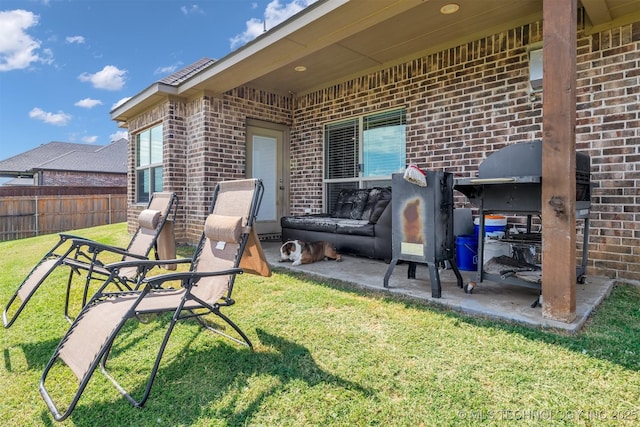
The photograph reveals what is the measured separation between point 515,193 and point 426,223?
761 mm

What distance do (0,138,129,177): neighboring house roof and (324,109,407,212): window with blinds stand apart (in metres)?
21.9

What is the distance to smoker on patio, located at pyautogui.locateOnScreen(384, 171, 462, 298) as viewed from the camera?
2.99m

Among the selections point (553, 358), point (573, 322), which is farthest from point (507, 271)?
point (553, 358)

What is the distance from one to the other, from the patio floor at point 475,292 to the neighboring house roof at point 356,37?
2.72 meters

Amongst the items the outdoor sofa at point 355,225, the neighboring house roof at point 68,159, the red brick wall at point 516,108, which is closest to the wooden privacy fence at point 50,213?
the neighboring house roof at point 68,159

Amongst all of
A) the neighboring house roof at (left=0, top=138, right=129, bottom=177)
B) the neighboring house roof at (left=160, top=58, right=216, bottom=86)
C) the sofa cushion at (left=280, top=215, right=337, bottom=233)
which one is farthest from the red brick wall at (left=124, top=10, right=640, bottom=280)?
the neighboring house roof at (left=0, top=138, right=129, bottom=177)

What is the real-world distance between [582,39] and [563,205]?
2.67 meters

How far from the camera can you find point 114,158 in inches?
965

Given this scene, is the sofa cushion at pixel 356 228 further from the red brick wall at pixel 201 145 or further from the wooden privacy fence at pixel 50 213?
the wooden privacy fence at pixel 50 213

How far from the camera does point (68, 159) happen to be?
22766 millimetres

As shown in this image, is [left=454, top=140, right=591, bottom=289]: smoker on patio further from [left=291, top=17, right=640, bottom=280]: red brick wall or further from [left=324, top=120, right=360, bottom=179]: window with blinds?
[left=324, top=120, right=360, bottom=179]: window with blinds

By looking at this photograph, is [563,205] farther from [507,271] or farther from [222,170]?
[222,170]

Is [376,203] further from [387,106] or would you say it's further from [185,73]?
[185,73]

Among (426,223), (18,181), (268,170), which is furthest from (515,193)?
(18,181)
